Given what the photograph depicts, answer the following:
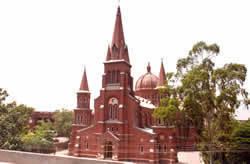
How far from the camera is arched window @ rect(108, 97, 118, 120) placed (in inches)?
1481

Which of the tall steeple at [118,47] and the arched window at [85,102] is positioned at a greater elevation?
the tall steeple at [118,47]

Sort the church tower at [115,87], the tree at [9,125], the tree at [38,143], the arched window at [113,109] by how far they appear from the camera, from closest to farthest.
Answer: the tree at [9,125] < the church tower at [115,87] < the arched window at [113,109] < the tree at [38,143]

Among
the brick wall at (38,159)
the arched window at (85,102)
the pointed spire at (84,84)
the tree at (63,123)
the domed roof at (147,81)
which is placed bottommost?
the brick wall at (38,159)

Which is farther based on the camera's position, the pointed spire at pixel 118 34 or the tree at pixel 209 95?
the pointed spire at pixel 118 34

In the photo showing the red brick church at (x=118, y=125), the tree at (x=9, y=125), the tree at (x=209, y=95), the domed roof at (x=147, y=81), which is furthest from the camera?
the domed roof at (x=147, y=81)

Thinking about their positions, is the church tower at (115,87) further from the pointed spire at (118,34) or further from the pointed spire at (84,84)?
the pointed spire at (84,84)

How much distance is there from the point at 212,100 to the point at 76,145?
953 inches

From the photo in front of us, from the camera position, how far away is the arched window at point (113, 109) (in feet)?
123

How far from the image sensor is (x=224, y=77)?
1995 cm

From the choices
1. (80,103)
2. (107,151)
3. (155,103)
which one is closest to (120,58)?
(80,103)

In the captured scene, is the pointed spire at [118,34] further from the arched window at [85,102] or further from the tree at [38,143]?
the tree at [38,143]

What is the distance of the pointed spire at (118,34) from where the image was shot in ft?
130

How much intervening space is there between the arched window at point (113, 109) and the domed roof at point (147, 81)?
52.7ft

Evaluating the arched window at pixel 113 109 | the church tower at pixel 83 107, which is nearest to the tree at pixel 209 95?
the arched window at pixel 113 109
